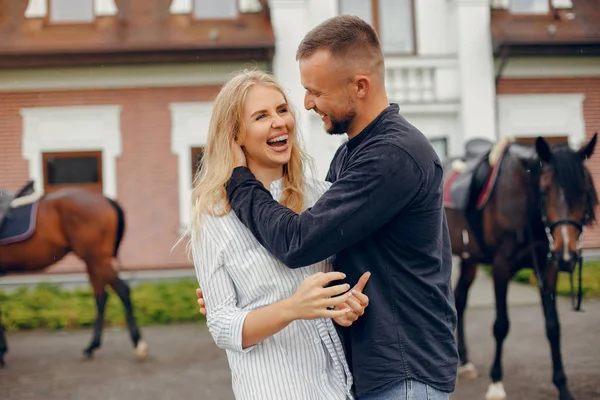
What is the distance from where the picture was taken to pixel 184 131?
1225cm

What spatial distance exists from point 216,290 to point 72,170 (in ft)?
36.3

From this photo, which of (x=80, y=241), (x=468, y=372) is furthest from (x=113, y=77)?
(x=468, y=372)

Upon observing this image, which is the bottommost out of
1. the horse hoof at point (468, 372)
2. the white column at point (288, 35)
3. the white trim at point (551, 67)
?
the horse hoof at point (468, 372)

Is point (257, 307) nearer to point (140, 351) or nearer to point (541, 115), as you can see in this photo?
point (140, 351)

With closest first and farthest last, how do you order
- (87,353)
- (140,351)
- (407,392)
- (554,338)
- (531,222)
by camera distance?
(407,392) → (554,338) → (531,222) → (140,351) → (87,353)

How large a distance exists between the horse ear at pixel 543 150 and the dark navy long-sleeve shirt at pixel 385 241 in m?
3.26

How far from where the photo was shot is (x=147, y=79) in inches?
481

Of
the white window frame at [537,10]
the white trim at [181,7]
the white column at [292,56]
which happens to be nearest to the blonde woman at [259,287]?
the white column at [292,56]

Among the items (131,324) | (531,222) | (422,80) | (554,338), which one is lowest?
(131,324)

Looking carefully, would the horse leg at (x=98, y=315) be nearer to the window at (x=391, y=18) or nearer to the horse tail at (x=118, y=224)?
the horse tail at (x=118, y=224)

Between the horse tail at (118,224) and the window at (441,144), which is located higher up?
the window at (441,144)

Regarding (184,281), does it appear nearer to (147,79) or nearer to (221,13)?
(147,79)

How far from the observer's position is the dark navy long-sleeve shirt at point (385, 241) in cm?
188

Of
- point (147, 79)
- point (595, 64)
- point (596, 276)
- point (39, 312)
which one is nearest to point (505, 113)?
point (595, 64)
